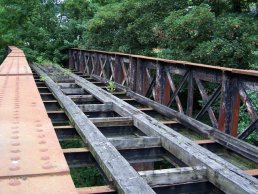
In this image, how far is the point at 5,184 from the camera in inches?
53.6

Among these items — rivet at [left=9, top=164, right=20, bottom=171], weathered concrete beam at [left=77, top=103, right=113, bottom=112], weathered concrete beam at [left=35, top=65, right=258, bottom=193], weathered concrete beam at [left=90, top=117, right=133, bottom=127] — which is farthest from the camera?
weathered concrete beam at [left=77, top=103, right=113, bottom=112]

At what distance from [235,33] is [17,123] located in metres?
8.74

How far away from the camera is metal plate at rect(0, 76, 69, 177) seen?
1.51 m

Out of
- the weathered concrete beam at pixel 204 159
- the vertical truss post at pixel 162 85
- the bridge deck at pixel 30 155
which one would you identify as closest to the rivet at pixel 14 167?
the bridge deck at pixel 30 155

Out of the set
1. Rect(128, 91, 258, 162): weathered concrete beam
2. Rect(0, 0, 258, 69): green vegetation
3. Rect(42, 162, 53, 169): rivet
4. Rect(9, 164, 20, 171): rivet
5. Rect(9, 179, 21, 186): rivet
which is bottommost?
Rect(128, 91, 258, 162): weathered concrete beam

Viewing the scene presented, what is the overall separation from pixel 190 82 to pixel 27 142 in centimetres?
446

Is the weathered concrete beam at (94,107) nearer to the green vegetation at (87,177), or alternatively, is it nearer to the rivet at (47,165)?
the rivet at (47,165)

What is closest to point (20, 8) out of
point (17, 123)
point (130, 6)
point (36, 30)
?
point (36, 30)

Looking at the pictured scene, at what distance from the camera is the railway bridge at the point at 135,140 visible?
5.33 ft

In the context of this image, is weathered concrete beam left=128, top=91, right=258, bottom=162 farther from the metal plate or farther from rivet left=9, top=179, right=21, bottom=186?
rivet left=9, top=179, right=21, bottom=186

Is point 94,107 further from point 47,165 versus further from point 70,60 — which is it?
point 70,60

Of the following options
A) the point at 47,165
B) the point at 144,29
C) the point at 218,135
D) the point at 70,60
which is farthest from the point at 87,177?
the point at 47,165

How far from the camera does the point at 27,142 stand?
6.04 ft

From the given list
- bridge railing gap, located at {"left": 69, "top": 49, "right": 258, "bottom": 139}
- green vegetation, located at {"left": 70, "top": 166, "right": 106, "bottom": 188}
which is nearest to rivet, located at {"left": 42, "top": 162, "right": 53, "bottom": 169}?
bridge railing gap, located at {"left": 69, "top": 49, "right": 258, "bottom": 139}
